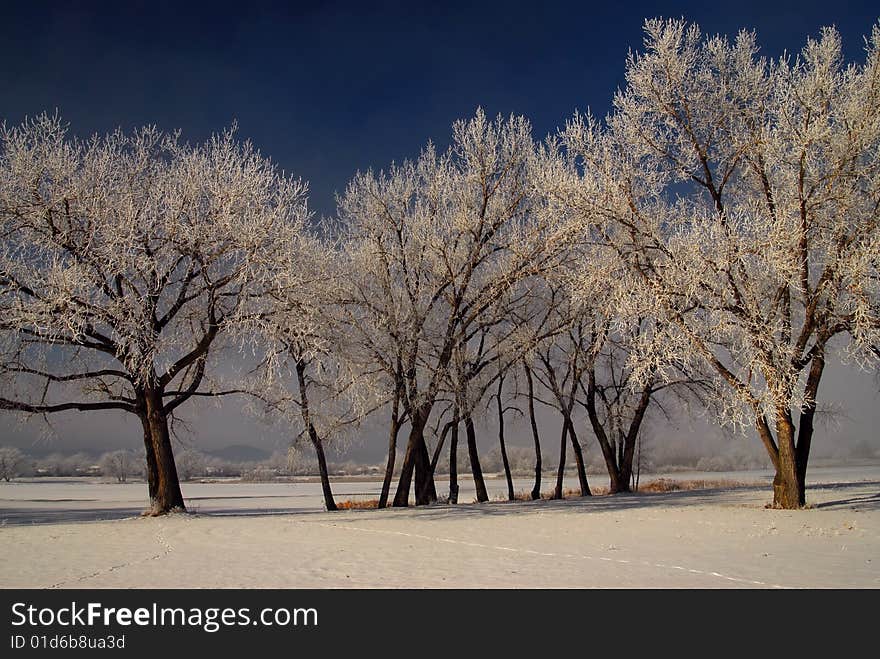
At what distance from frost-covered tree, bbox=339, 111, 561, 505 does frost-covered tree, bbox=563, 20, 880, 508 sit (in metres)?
2.82

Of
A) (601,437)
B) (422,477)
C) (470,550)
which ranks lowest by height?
(470,550)

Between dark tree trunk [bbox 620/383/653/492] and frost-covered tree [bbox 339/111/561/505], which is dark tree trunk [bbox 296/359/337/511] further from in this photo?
dark tree trunk [bbox 620/383/653/492]

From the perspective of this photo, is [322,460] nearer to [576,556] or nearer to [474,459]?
[474,459]

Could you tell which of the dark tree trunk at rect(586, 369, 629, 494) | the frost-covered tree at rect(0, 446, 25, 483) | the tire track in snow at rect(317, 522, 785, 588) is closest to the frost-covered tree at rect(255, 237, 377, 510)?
the tire track in snow at rect(317, 522, 785, 588)

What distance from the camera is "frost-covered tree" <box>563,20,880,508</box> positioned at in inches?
636

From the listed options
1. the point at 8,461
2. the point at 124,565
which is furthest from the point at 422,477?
the point at 8,461

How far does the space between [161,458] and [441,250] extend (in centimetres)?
1075

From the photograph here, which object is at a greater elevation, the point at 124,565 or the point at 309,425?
the point at 309,425

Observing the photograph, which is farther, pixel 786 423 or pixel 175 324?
pixel 175 324

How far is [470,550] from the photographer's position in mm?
11453

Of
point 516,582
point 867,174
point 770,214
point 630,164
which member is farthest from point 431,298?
point 516,582
